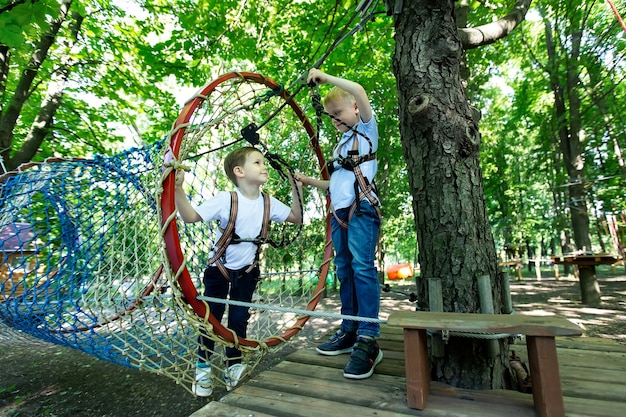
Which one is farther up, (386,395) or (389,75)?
(389,75)

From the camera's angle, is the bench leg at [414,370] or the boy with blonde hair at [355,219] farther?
the boy with blonde hair at [355,219]

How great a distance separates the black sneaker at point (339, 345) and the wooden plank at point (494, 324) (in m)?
0.74

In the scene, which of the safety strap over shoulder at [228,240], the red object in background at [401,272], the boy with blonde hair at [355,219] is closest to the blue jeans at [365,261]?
the boy with blonde hair at [355,219]

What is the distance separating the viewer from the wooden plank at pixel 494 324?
3.49 feet

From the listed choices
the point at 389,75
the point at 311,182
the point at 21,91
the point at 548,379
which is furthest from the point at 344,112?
the point at 389,75

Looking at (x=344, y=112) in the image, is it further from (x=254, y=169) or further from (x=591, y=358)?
(x=591, y=358)

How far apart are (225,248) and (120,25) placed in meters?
5.63

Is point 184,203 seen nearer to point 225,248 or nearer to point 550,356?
point 225,248

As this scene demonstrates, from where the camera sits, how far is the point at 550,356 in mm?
1088

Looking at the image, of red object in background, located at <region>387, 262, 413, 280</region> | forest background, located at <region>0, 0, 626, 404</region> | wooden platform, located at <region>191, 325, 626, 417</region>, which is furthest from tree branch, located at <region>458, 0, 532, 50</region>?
red object in background, located at <region>387, 262, 413, 280</region>

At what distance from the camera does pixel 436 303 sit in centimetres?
148

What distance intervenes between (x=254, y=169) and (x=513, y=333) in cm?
152

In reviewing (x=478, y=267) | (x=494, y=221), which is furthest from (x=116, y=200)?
(x=494, y=221)

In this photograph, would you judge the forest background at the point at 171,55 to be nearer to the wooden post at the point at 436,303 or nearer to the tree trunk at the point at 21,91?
the tree trunk at the point at 21,91
